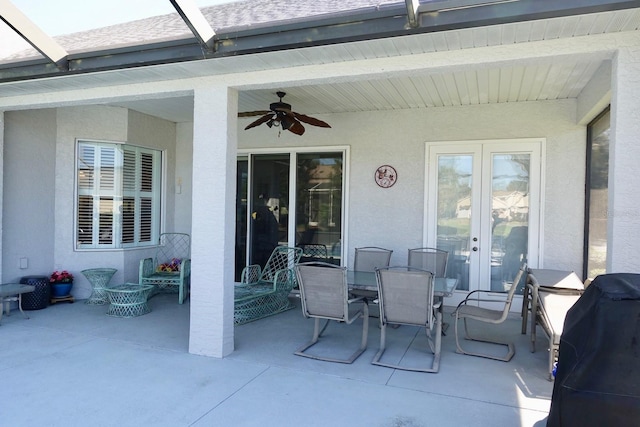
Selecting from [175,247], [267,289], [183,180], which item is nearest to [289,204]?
[267,289]

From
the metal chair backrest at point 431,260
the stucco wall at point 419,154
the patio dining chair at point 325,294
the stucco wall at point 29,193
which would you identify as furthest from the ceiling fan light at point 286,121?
the stucco wall at point 29,193

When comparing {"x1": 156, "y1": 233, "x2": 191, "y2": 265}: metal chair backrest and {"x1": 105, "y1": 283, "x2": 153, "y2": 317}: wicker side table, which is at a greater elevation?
A: {"x1": 156, "y1": 233, "x2": 191, "y2": 265}: metal chair backrest

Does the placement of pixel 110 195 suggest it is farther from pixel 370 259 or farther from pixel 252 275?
pixel 370 259

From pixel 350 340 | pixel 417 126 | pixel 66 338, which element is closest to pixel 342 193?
pixel 417 126

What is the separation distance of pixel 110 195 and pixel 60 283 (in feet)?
4.87

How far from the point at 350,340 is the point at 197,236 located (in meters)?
2.00

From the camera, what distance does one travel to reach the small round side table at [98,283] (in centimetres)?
619

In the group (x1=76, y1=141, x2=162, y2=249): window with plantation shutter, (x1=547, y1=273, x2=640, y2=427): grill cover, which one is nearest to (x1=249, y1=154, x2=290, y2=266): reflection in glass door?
(x1=76, y1=141, x2=162, y2=249): window with plantation shutter

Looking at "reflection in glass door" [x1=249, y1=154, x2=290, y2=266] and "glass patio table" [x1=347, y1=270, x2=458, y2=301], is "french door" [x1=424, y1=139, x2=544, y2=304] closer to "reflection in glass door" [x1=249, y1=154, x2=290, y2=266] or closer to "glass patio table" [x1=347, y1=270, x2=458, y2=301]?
"glass patio table" [x1=347, y1=270, x2=458, y2=301]

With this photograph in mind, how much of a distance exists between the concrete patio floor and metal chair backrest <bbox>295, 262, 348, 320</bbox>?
445 millimetres

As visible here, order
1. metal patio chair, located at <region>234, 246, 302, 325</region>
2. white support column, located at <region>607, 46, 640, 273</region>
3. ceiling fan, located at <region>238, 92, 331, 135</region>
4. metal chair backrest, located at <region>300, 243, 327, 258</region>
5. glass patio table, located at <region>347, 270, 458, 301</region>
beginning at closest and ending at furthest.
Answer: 1. white support column, located at <region>607, 46, 640, 273</region>
2. glass patio table, located at <region>347, 270, 458, 301</region>
3. ceiling fan, located at <region>238, 92, 331, 135</region>
4. metal patio chair, located at <region>234, 246, 302, 325</region>
5. metal chair backrest, located at <region>300, 243, 327, 258</region>

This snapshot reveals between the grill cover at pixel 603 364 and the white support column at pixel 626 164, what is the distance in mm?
1079

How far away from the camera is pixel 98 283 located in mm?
6238

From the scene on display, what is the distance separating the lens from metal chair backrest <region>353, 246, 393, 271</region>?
5828 millimetres
